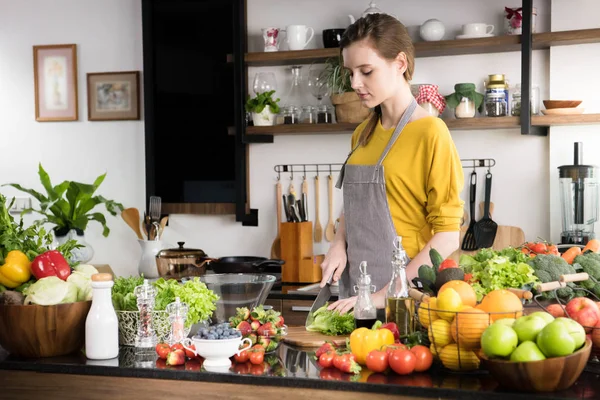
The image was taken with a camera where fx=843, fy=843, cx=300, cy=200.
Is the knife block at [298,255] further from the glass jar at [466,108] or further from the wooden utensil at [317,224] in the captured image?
the glass jar at [466,108]

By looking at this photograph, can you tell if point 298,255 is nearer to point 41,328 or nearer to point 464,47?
point 464,47

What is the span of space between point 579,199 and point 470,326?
2.48 m

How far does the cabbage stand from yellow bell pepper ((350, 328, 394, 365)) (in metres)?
0.78

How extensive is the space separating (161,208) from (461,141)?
5.88ft

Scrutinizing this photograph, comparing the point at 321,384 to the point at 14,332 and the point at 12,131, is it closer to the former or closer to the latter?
the point at 14,332

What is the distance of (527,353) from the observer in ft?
5.66

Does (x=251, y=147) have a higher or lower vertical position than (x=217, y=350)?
higher

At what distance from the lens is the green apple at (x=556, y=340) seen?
1708mm

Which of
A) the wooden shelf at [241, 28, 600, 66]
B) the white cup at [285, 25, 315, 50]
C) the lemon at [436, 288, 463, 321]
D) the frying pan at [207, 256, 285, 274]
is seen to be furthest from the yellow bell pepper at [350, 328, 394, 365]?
the white cup at [285, 25, 315, 50]

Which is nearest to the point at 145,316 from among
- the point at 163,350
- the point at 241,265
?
the point at 163,350

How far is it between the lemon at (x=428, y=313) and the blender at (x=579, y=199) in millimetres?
2353

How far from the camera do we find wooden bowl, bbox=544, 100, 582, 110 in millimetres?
4035

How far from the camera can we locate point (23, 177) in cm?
536

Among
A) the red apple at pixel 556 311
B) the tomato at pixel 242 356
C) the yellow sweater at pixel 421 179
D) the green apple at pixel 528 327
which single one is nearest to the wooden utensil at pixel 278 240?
the yellow sweater at pixel 421 179
